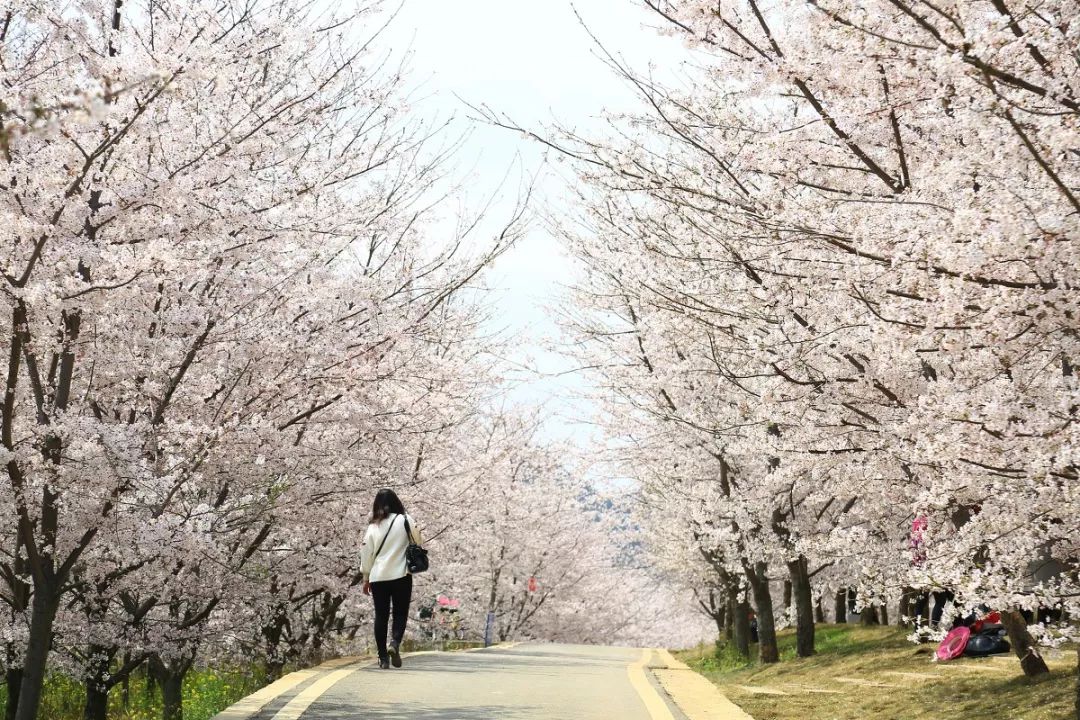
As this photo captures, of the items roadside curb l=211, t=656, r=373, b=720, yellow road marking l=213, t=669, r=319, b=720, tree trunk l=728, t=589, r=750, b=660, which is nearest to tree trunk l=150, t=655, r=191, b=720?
roadside curb l=211, t=656, r=373, b=720

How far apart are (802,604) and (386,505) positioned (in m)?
10.1

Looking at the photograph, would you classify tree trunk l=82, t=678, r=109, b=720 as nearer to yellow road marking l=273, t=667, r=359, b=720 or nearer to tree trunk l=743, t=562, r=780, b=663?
yellow road marking l=273, t=667, r=359, b=720

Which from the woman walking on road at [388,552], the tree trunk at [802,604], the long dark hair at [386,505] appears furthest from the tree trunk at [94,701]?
the tree trunk at [802,604]

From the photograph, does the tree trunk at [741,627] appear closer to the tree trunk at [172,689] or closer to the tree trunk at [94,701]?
the tree trunk at [172,689]

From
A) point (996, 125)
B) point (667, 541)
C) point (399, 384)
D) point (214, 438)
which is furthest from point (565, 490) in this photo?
Result: point (996, 125)

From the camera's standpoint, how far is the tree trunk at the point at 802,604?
17.6 meters

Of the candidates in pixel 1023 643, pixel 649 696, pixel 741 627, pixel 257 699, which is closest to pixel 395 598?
pixel 257 699

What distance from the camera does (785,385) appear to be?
27.5 feet

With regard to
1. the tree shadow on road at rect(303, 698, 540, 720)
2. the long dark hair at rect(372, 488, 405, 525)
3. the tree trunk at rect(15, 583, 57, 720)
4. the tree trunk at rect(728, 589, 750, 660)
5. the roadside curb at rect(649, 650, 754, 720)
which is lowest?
the tree trunk at rect(728, 589, 750, 660)

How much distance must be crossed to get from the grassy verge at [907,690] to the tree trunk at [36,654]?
20.6ft

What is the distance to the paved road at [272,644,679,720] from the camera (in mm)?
8094

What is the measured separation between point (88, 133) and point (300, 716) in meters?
4.45

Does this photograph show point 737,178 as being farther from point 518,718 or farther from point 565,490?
point 565,490

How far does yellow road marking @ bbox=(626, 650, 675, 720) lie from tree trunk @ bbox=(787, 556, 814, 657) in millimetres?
5090
